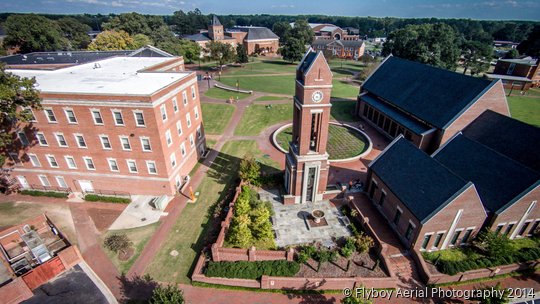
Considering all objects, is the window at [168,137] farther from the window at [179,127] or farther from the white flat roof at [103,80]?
the white flat roof at [103,80]

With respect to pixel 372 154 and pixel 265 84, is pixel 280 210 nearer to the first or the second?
pixel 372 154

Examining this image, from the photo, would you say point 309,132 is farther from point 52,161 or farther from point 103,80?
point 52,161

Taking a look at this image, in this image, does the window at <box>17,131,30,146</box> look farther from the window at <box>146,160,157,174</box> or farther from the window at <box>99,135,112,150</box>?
the window at <box>146,160,157,174</box>

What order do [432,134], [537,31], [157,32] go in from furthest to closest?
1. [537,31]
2. [157,32]
3. [432,134]

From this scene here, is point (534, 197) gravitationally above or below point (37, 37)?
below

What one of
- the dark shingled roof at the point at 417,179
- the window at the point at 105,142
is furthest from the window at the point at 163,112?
the dark shingled roof at the point at 417,179

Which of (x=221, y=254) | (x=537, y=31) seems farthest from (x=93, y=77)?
(x=537, y=31)

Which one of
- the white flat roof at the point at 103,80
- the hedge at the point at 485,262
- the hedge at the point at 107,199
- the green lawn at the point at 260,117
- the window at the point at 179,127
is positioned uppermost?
the white flat roof at the point at 103,80

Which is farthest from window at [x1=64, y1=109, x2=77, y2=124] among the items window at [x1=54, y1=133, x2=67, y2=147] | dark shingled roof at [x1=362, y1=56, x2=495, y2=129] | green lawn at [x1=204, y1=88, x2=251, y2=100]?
dark shingled roof at [x1=362, y1=56, x2=495, y2=129]
